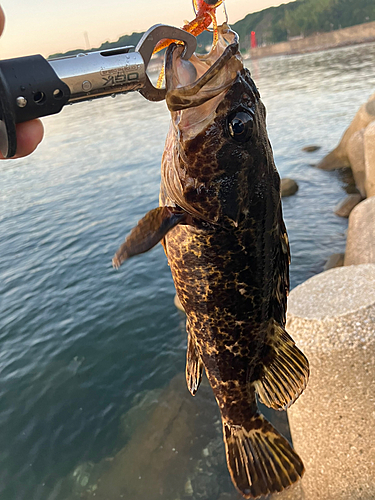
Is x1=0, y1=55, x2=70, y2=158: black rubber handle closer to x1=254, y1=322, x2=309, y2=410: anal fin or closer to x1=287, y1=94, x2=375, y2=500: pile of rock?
x1=254, y1=322, x2=309, y2=410: anal fin

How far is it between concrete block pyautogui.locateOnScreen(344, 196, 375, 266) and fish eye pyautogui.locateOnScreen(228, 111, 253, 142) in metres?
6.06

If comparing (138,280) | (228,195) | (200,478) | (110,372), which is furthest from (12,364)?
(228,195)

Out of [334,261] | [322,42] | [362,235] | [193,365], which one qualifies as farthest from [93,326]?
[322,42]

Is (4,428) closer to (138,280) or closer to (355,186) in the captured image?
(138,280)

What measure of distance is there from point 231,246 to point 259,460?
1611 mm

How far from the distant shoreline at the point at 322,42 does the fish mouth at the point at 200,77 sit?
11087 cm

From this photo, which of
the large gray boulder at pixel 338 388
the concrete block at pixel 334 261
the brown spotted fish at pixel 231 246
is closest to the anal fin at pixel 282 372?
the brown spotted fish at pixel 231 246

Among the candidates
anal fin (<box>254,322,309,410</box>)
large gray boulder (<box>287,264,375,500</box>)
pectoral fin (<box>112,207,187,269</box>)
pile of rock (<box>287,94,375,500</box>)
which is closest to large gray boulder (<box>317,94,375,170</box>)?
pile of rock (<box>287,94,375,500</box>)

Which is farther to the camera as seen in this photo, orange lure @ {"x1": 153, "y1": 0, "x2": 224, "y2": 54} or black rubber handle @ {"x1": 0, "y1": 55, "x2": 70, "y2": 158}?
orange lure @ {"x1": 153, "y1": 0, "x2": 224, "y2": 54}

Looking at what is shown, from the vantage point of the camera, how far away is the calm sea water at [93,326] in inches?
287

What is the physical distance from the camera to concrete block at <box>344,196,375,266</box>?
766 cm

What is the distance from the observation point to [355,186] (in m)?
15.9

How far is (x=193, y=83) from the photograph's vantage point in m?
1.89

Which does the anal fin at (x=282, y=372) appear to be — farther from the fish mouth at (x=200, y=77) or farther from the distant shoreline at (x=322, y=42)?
the distant shoreline at (x=322, y=42)
